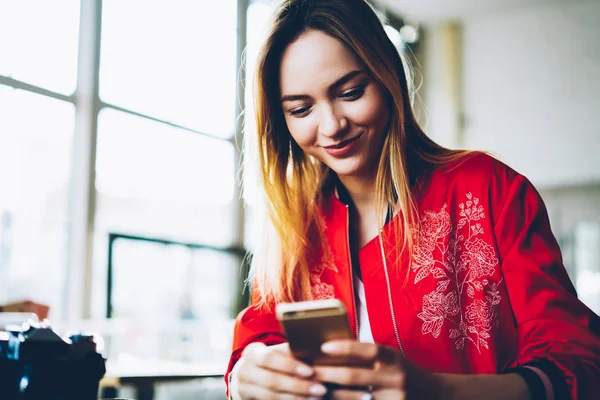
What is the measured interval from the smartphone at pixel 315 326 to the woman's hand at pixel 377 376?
1 cm

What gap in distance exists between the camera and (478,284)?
3.75 ft

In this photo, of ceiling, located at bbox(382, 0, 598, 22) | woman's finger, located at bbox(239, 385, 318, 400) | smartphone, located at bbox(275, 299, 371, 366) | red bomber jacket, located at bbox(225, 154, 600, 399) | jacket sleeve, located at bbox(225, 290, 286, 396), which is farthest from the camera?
ceiling, located at bbox(382, 0, 598, 22)

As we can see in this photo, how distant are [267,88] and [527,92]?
5.85m

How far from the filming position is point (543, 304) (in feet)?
3.29

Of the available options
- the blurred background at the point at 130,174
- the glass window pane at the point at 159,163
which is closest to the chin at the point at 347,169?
the blurred background at the point at 130,174

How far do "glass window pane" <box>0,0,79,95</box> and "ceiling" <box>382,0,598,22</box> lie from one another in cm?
351

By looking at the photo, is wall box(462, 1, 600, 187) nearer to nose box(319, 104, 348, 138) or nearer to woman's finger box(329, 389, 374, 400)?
nose box(319, 104, 348, 138)

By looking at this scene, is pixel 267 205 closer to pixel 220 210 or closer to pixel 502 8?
pixel 220 210

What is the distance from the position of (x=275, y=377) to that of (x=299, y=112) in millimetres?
517

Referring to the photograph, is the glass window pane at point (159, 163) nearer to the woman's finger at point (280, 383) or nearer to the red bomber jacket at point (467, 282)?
the red bomber jacket at point (467, 282)

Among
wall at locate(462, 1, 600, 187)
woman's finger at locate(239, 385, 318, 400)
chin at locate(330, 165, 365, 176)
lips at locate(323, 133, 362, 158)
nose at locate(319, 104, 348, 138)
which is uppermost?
wall at locate(462, 1, 600, 187)

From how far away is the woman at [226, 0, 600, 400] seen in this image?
105 cm

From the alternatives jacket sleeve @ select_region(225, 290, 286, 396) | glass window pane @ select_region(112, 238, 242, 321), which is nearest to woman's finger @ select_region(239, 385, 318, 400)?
jacket sleeve @ select_region(225, 290, 286, 396)

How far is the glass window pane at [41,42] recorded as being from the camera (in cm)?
348
